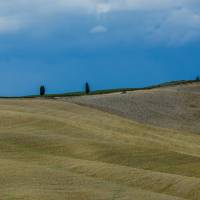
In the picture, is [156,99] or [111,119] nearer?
[111,119]

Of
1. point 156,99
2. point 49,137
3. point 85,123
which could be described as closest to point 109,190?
point 49,137

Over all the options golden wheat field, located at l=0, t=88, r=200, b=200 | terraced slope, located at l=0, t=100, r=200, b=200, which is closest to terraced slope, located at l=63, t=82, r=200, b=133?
golden wheat field, located at l=0, t=88, r=200, b=200

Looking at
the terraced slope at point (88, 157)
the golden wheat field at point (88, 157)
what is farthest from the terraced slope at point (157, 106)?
the terraced slope at point (88, 157)

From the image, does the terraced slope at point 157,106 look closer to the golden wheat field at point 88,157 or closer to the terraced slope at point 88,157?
the golden wheat field at point 88,157

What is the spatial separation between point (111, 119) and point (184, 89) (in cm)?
2959

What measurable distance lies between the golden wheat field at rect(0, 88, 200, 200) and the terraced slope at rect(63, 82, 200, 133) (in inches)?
138

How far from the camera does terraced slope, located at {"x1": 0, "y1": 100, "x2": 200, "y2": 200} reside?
24.7 meters

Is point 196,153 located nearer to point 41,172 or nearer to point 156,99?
point 41,172

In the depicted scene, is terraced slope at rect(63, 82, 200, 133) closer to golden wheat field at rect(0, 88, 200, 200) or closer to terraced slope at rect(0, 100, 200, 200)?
golden wheat field at rect(0, 88, 200, 200)

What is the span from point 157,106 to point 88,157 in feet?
108

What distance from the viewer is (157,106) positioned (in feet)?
219

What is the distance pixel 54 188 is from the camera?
2408 centimetres

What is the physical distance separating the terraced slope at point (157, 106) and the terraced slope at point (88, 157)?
168 inches

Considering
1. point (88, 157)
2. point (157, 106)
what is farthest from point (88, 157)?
point (157, 106)
